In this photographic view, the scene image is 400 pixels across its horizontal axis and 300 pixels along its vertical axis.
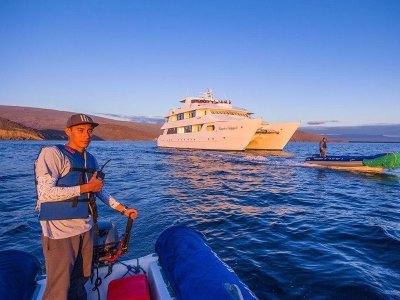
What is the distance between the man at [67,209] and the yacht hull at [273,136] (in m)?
29.2

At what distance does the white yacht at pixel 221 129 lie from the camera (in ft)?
94.5

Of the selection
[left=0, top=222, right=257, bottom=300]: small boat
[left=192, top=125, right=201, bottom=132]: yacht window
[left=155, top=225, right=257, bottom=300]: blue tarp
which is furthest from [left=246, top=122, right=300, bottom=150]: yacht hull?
[left=0, top=222, right=257, bottom=300]: small boat

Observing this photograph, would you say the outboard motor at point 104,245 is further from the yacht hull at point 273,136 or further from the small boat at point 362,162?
the yacht hull at point 273,136

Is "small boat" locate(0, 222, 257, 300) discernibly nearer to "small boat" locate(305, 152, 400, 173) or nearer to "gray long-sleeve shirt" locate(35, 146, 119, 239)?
"gray long-sleeve shirt" locate(35, 146, 119, 239)

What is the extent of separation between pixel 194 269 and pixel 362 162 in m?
17.0

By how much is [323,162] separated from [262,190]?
972 centimetres

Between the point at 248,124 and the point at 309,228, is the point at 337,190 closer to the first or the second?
the point at 309,228

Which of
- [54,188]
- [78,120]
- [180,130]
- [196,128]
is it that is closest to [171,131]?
[180,130]

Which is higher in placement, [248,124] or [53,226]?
[248,124]

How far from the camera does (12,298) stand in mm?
2225

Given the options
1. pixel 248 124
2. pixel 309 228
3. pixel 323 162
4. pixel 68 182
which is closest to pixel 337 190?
pixel 309 228

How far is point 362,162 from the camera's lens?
15.9 meters

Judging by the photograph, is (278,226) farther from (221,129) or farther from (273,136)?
(273,136)

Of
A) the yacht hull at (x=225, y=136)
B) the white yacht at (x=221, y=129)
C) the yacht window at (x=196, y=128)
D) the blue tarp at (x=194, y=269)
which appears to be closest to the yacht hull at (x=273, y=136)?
the white yacht at (x=221, y=129)
